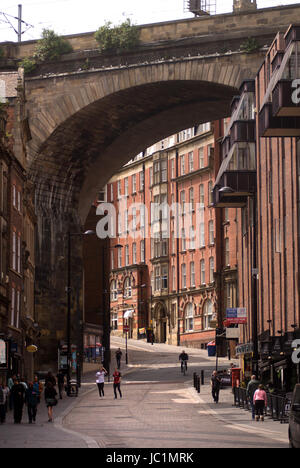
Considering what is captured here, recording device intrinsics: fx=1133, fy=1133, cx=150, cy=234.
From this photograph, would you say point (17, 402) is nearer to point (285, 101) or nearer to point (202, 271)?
point (285, 101)

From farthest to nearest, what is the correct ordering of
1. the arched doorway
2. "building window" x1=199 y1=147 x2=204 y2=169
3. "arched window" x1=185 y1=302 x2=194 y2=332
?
the arched doorway, "arched window" x1=185 y1=302 x2=194 y2=332, "building window" x1=199 y1=147 x2=204 y2=169

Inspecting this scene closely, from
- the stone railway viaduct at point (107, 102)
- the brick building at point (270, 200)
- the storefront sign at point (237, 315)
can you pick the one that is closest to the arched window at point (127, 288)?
the stone railway viaduct at point (107, 102)

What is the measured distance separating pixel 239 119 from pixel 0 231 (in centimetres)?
1969

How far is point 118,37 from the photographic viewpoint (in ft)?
271

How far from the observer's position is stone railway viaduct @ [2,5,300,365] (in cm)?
7831

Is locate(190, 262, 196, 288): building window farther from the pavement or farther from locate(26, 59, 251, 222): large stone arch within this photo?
the pavement

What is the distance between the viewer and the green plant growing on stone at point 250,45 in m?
76.7

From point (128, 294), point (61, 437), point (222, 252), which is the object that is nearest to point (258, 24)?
point (222, 252)

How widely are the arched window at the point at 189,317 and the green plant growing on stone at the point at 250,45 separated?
55.0 meters

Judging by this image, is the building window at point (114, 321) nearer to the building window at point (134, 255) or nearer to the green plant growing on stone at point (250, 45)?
the building window at point (134, 255)

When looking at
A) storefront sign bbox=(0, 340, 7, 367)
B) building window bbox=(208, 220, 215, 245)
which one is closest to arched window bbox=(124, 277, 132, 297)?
building window bbox=(208, 220, 215, 245)

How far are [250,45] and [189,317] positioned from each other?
185 feet

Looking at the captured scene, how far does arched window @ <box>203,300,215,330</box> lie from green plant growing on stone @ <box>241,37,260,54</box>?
4892 centimetres
